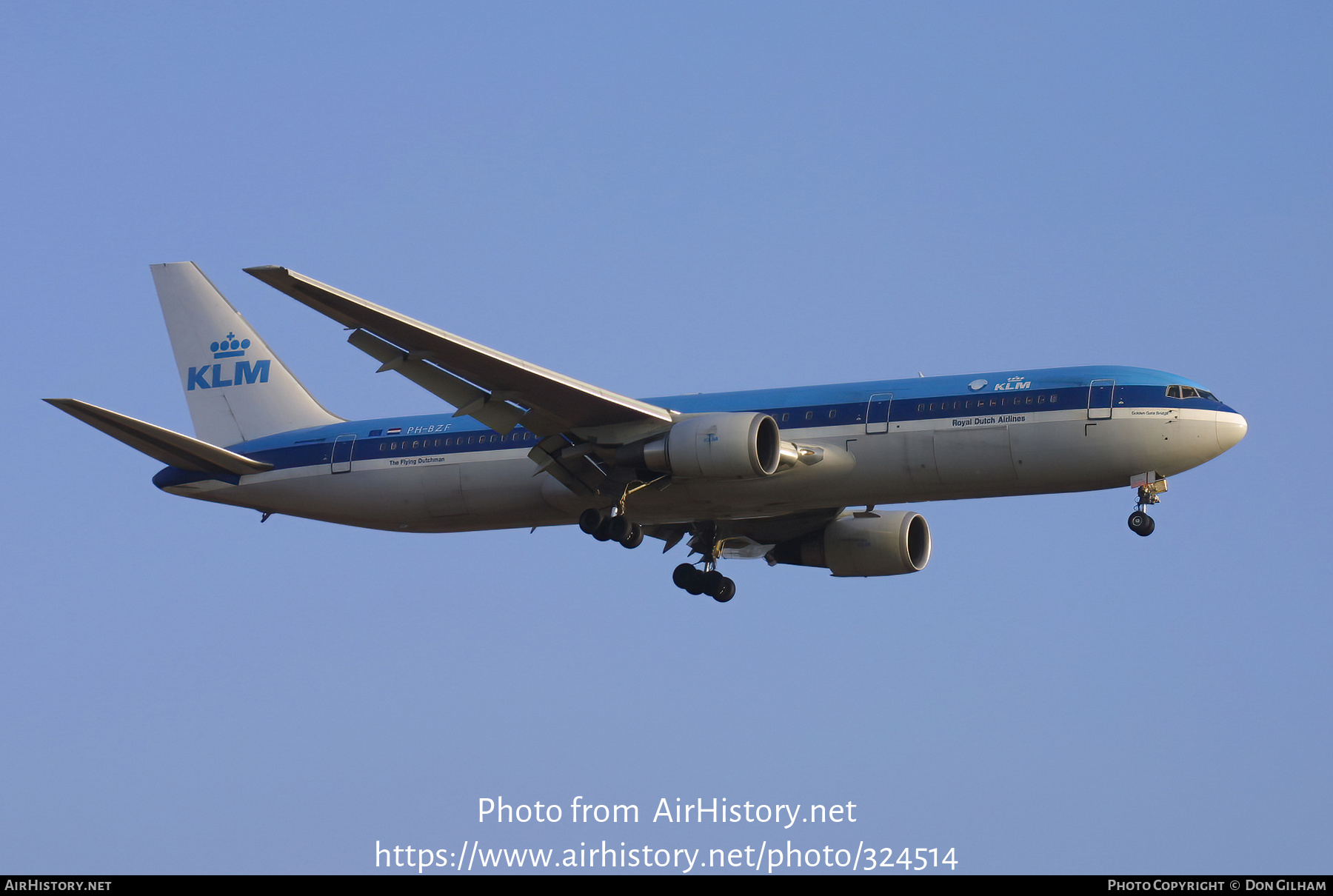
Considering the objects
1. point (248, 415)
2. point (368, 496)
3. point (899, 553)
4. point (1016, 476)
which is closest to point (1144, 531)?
point (1016, 476)

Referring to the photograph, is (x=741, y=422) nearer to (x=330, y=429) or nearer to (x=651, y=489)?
(x=651, y=489)

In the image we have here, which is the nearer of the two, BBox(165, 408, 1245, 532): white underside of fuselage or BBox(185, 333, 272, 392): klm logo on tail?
BBox(165, 408, 1245, 532): white underside of fuselage

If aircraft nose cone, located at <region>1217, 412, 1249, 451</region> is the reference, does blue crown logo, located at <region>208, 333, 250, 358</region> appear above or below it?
above

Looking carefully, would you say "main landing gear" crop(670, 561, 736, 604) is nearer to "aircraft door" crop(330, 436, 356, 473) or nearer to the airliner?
the airliner

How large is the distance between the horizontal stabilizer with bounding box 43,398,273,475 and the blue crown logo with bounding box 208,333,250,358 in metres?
3.38

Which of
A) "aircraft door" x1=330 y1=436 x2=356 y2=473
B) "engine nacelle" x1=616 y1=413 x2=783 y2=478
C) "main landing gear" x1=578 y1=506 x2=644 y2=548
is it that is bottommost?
"main landing gear" x1=578 y1=506 x2=644 y2=548

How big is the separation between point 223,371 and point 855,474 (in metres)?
19.6

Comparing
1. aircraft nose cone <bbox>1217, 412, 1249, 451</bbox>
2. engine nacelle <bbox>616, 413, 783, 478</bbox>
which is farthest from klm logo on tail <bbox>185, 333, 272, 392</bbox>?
aircraft nose cone <bbox>1217, 412, 1249, 451</bbox>

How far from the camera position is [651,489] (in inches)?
1515

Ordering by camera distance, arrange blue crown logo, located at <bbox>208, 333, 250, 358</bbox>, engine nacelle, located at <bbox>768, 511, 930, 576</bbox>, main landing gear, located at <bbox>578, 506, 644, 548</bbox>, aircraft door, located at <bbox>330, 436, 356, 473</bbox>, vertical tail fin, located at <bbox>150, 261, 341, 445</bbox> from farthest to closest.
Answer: blue crown logo, located at <bbox>208, 333, 250, 358</bbox>, vertical tail fin, located at <bbox>150, 261, 341, 445</bbox>, engine nacelle, located at <bbox>768, 511, 930, 576</bbox>, aircraft door, located at <bbox>330, 436, 356, 473</bbox>, main landing gear, located at <bbox>578, 506, 644, 548</bbox>

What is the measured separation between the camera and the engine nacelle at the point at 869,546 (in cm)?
4331

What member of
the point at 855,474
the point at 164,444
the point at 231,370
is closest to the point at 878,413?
the point at 855,474

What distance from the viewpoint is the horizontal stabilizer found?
38.0 metres

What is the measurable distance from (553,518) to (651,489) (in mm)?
3660
